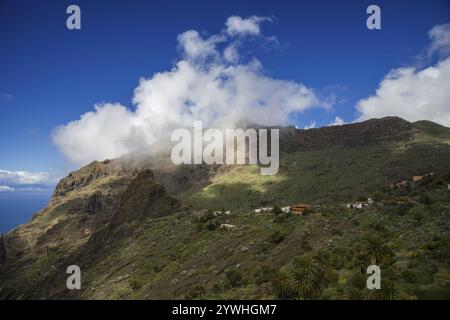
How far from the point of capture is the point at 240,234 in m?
40.1

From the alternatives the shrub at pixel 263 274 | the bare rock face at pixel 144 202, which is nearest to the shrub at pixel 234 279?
the shrub at pixel 263 274

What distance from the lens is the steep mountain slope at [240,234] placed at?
27234 millimetres

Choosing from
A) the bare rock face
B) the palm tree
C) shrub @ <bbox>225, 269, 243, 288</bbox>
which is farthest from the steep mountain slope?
the palm tree

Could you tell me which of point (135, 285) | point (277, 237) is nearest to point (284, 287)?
point (277, 237)

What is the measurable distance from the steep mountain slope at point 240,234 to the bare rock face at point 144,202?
0.22 meters

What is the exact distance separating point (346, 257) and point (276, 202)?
88.5 meters

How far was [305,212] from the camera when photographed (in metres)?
42.7

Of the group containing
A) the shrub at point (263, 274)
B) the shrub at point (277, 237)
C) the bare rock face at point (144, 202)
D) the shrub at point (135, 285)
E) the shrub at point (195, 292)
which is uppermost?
the bare rock face at point (144, 202)

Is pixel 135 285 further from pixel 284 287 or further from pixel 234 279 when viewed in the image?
pixel 284 287

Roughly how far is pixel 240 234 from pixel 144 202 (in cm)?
3822

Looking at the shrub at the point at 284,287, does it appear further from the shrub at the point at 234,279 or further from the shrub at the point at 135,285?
the shrub at the point at 135,285

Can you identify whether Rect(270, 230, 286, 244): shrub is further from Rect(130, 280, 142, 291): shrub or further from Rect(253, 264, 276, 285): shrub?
Rect(130, 280, 142, 291): shrub

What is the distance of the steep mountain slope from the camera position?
27.2 meters
